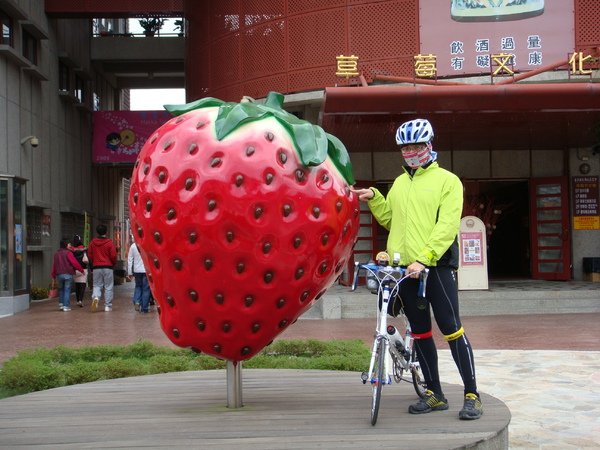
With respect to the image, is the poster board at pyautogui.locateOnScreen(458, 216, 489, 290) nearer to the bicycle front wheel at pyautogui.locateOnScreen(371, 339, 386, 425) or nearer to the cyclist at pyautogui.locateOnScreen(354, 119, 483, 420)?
the cyclist at pyautogui.locateOnScreen(354, 119, 483, 420)

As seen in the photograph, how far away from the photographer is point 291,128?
3.83 m

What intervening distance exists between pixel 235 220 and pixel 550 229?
51.7 feet

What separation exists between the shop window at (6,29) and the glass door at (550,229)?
12.8m

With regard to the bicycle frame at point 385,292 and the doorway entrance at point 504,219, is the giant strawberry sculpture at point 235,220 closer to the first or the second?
the bicycle frame at point 385,292

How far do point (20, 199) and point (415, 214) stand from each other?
42.5 feet

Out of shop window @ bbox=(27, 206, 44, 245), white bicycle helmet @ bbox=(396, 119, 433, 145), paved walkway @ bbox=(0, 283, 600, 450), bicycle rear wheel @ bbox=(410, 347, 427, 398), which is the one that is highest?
white bicycle helmet @ bbox=(396, 119, 433, 145)

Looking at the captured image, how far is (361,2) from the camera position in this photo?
53.2 feet

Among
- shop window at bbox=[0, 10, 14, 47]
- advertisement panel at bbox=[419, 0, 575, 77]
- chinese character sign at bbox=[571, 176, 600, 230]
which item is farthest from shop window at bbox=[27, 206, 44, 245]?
chinese character sign at bbox=[571, 176, 600, 230]

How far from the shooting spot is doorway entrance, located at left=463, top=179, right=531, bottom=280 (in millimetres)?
18359

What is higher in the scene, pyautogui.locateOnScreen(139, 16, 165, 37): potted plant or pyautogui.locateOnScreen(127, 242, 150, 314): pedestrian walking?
pyautogui.locateOnScreen(139, 16, 165, 37): potted plant

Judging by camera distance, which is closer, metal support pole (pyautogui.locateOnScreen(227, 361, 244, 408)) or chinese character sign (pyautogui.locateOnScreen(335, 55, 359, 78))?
metal support pole (pyautogui.locateOnScreen(227, 361, 244, 408))

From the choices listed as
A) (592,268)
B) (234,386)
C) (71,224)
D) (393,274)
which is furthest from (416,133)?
(71,224)

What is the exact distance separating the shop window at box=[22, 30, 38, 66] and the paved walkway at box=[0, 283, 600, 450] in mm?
7070

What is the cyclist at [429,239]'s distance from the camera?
13.8 feet
